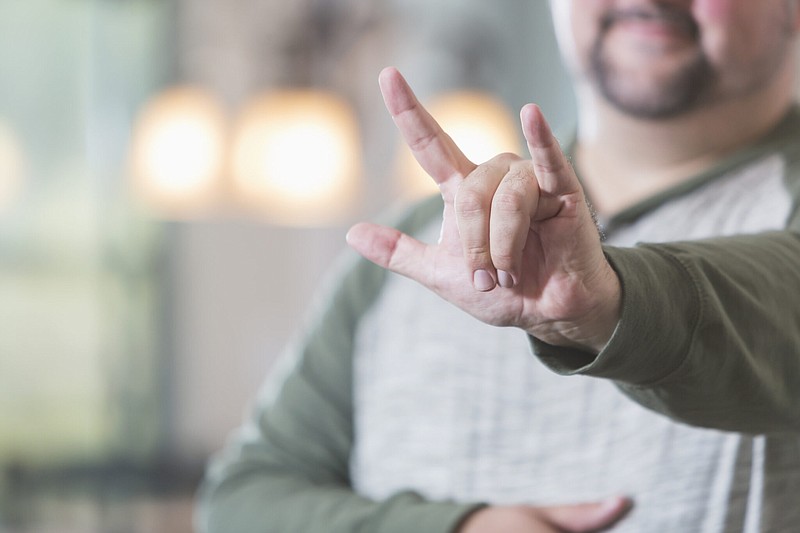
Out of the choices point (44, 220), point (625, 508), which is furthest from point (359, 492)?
point (44, 220)

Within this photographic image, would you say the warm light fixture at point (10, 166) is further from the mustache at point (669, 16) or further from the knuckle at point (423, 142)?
the knuckle at point (423, 142)

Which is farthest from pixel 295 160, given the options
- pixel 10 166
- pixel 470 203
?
pixel 10 166

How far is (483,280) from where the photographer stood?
72cm

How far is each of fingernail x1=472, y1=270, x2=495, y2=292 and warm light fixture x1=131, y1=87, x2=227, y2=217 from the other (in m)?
1.70

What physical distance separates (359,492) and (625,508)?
1.25 feet

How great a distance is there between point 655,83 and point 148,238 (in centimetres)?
370

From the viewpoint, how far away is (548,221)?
28.2 inches

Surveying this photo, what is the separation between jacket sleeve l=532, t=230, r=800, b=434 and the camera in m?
0.75

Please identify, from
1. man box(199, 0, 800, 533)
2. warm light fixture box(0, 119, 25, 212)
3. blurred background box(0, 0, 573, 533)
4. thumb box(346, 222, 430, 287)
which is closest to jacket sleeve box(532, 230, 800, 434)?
man box(199, 0, 800, 533)

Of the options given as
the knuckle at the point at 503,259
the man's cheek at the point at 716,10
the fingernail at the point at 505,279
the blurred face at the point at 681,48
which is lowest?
the fingernail at the point at 505,279

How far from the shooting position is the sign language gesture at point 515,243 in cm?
70

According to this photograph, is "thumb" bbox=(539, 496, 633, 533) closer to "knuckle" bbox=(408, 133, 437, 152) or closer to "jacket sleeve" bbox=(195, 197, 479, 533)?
"jacket sleeve" bbox=(195, 197, 479, 533)

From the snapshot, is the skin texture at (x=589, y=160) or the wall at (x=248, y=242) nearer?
the skin texture at (x=589, y=160)

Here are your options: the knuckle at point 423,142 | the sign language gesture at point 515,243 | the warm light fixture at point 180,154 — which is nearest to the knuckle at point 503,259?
the sign language gesture at point 515,243
